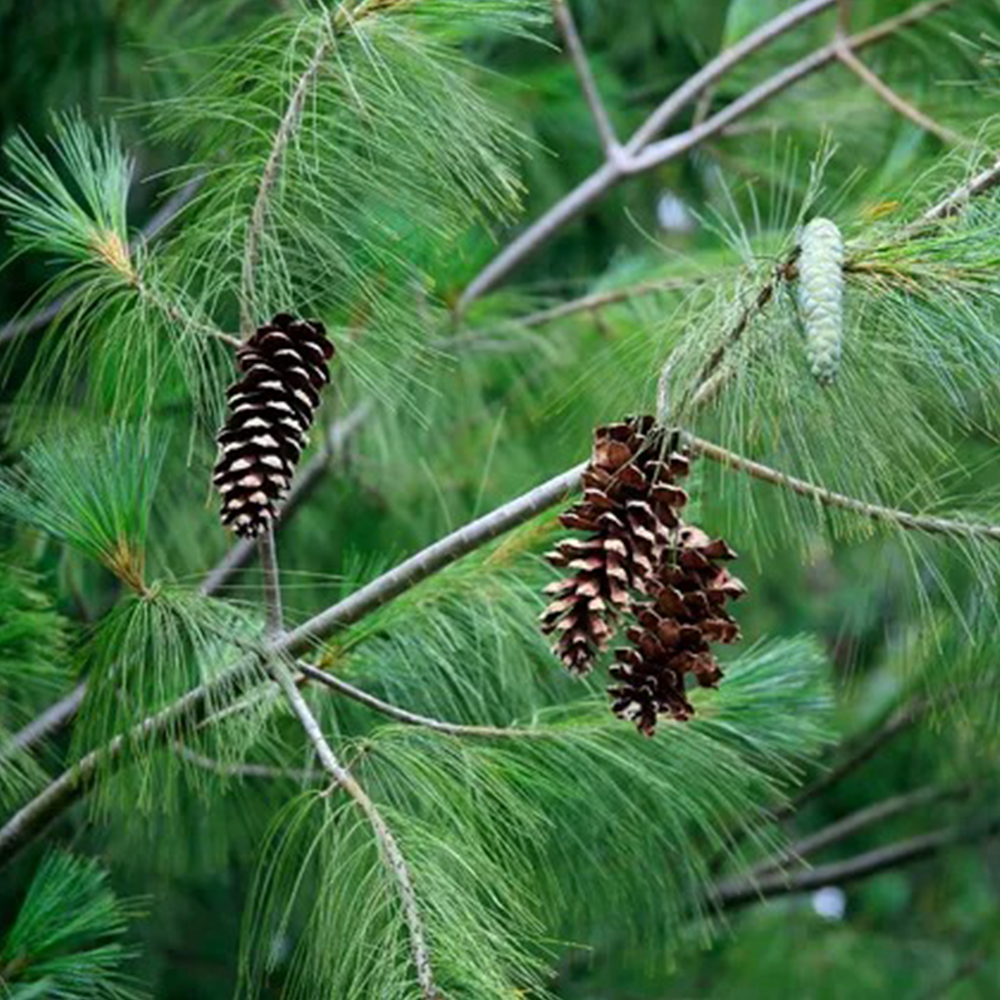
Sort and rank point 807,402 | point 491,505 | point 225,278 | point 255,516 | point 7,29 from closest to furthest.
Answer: point 807,402 < point 255,516 < point 225,278 < point 491,505 < point 7,29

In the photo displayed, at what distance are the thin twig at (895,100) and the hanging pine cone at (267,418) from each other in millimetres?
995

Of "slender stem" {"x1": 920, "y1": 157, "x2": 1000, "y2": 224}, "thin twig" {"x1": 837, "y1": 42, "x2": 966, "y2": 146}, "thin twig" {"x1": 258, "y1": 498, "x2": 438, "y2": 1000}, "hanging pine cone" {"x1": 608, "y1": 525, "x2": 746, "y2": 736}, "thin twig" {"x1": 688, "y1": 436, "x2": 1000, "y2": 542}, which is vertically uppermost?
"thin twig" {"x1": 837, "y1": 42, "x2": 966, "y2": 146}

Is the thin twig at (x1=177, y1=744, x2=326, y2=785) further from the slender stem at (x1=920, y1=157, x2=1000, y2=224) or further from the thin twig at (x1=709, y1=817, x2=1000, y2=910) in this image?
the thin twig at (x1=709, y1=817, x2=1000, y2=910)

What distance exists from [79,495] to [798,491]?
519 mm

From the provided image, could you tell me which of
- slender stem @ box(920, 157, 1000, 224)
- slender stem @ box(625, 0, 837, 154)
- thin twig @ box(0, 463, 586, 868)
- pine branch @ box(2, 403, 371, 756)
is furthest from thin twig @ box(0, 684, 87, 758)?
slender stem @ box(625, 0, 837, 154)

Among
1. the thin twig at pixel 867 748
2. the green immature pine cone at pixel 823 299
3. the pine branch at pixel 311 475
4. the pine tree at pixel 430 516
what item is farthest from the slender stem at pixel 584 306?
the green immature pine cone at pixel 823 299

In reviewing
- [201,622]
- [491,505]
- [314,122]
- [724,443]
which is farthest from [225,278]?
[491,505]

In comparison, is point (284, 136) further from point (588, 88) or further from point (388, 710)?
point (588, 88)

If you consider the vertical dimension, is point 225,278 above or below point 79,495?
above

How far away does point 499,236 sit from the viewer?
3162mm

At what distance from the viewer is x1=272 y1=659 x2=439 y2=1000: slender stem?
1.39m

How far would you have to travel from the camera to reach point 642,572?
56.7 inches

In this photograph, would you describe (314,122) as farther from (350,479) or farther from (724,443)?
(350,479)

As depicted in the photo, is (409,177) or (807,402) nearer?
(807,402)
